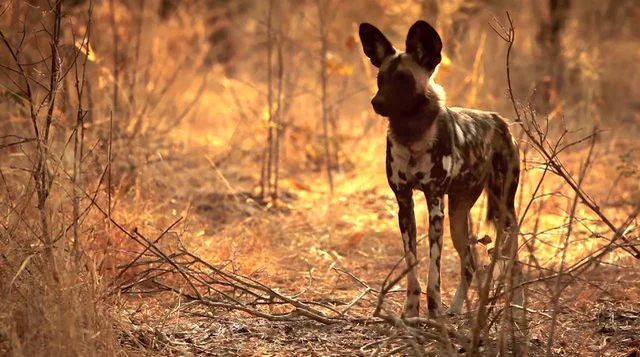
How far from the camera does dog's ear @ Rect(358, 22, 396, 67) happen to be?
165 inches

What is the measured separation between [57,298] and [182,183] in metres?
3.48

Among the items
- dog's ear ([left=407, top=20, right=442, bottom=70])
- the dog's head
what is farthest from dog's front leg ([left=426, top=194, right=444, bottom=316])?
dog's ear ([left=407, top=20, right=442, bottom=70])

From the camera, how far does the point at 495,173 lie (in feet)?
15.0

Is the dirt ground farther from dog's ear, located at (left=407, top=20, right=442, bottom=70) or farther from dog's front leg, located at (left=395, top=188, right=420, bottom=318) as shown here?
dog's ear, located at (left=407, top=20, right=442, bottom=70)

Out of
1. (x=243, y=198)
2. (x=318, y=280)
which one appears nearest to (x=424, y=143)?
(x=318, y=280)

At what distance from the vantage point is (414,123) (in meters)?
4.05

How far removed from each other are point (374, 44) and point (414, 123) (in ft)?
1.36

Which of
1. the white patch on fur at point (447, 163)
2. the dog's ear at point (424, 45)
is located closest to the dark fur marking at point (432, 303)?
the white patch on fur at point (447, 163)

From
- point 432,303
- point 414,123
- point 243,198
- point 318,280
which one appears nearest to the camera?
point 414,123

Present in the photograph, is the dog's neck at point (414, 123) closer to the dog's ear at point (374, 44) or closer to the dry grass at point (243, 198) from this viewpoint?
the dog's ear at point (374, 44)

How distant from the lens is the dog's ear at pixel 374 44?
420cm

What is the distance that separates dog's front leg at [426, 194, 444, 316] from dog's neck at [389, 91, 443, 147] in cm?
28

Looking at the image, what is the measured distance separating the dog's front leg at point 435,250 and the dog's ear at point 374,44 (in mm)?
622

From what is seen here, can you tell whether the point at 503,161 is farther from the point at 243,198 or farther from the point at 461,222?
the point at 243,198
